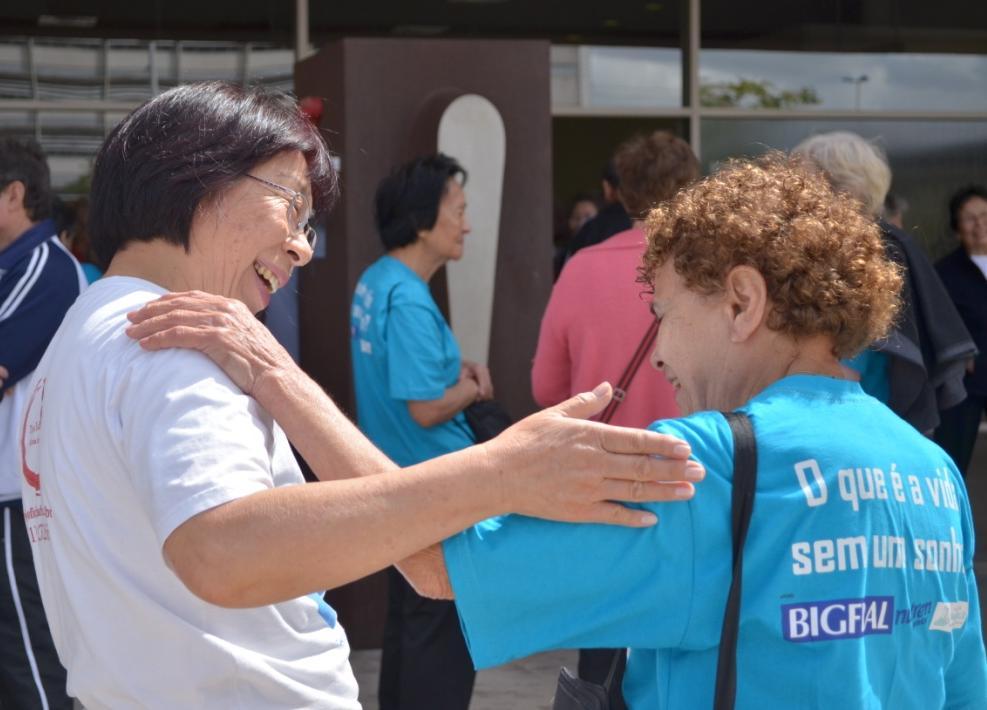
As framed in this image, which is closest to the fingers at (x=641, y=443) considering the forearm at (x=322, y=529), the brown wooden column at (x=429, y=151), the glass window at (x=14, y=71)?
the forearm at (x=322, y=529)

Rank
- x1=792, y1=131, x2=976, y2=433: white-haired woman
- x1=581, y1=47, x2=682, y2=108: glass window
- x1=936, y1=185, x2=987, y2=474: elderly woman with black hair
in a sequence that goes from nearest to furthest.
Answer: x1=792, y1=131, x2=976, y2=433: white-haired woman < x1=936, y1=185, x2=987, y2=474: elderly woman with black hair < x1=581, y1=47, x2=682, y2=108: glass window

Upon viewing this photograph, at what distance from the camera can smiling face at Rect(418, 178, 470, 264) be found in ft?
15.6

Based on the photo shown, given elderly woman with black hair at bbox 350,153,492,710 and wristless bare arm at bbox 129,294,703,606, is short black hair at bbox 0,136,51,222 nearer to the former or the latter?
elderly woman with black hair at bbox 350,153,492,710

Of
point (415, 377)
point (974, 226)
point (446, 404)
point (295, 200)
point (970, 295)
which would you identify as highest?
point (295, 200)

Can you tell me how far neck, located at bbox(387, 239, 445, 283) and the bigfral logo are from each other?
324 centimetres

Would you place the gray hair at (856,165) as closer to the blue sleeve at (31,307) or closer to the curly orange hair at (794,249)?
the blue sleeve at (31,307)

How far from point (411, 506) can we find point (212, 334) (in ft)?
1.18

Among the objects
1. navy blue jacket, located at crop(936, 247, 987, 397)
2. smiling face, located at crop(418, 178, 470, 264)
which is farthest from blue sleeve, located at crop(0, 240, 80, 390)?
navy blue jacket, located at crop(936, 247, 987, 397)

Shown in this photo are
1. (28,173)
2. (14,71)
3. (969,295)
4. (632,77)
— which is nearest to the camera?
(28,173)

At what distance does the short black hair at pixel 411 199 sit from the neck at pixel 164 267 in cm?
281

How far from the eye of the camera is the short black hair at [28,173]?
180 inches

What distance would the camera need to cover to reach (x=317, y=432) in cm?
171

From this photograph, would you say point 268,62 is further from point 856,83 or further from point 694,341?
point 694,341

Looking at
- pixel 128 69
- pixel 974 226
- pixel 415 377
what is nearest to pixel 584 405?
pixel 415 377
